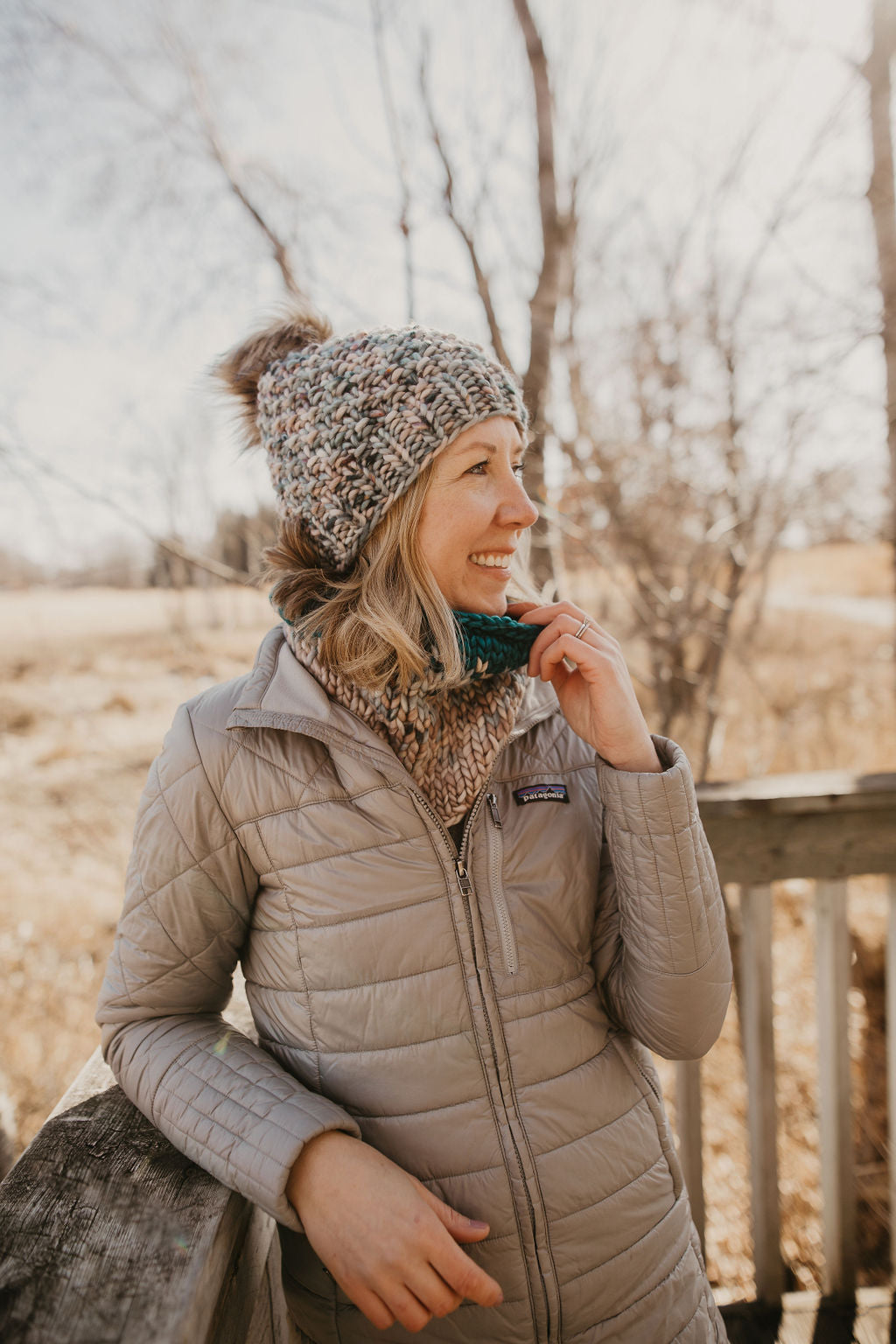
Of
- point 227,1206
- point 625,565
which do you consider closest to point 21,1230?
point 227,1206

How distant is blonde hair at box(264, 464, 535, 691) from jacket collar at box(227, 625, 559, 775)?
0.19ft

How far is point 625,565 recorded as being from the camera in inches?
152

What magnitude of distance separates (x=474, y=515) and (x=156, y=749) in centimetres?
684

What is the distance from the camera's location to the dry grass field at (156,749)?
11.2 feet

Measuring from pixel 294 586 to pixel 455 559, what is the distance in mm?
292

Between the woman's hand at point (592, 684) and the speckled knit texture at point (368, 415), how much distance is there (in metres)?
0.33

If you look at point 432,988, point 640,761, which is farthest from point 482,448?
point 432,988

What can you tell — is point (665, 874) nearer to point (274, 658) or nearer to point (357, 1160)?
point (357, 1160)

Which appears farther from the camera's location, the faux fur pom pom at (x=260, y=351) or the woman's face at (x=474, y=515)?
the faux fur pom pom at (x=260, y=351)

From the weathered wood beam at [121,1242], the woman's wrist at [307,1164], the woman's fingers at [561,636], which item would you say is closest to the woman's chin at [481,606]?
the woman's fingers at [561,636]

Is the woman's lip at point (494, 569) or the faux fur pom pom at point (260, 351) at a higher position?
the faux fur pom pom at point (260, 351)

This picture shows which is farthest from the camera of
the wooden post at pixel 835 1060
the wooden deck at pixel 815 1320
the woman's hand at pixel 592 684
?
the wooden post at pixel 835 1060

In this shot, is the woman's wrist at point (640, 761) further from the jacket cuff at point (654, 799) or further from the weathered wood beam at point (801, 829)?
the weathered wood beam at point (801, 829)

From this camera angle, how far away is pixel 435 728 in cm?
124
